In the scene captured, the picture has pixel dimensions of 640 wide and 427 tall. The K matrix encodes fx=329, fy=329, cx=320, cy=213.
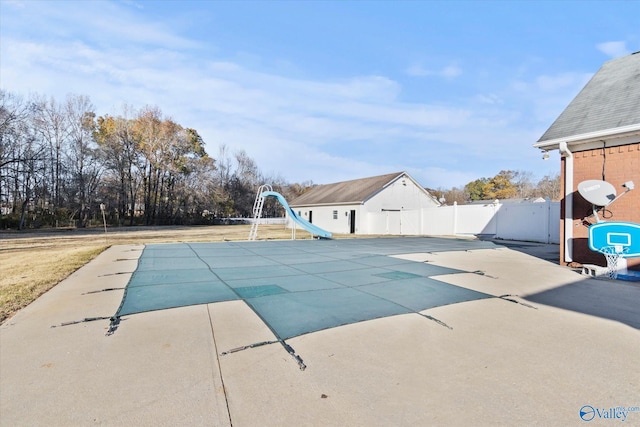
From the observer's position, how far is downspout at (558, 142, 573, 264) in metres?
8.55

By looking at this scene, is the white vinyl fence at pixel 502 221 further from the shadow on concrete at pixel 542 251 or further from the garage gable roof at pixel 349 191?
the garage gable roof at pixel 349 191

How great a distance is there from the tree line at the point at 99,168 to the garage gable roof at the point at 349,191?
1712 cm

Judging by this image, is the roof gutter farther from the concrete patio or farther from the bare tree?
the bare tree

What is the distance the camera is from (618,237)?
6977mm

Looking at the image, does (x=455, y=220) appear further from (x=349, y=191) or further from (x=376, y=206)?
(x=349, y=191)

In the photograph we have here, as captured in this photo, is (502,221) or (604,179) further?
(502,221)

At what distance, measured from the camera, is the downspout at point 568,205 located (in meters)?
8.55

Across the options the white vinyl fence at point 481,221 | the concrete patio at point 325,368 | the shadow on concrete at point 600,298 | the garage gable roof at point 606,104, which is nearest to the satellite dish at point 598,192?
the garage gable roof at point 606,104

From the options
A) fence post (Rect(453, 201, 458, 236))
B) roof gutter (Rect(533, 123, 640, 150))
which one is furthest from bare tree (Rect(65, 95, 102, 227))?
roof gutter (Rect(533, 123, 640, 150))

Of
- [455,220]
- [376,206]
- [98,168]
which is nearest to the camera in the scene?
[455,220]

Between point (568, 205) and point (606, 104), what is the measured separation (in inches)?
104

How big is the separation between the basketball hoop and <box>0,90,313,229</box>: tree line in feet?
120

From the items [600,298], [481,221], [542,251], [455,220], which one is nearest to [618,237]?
[600,298]

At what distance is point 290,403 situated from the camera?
Answer: 2.43 metres
